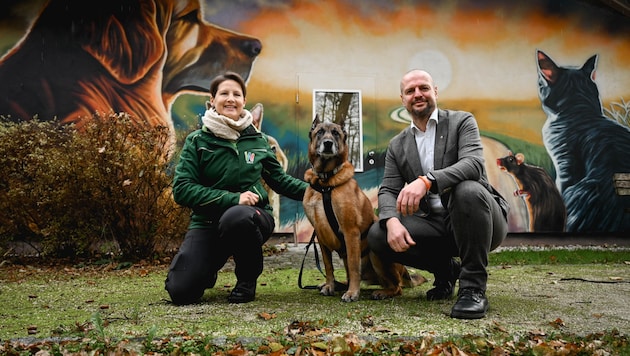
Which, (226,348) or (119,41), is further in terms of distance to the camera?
(119,41)

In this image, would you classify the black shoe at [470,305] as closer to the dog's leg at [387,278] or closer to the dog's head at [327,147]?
the dog's leg at [387,278]

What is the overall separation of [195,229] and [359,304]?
128 cm

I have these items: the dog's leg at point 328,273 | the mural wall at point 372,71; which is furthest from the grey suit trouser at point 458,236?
the mural wall at point 372,71

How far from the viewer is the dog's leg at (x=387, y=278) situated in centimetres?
328

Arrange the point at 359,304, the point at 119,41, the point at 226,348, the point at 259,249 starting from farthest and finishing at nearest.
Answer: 1. the point at 119,41
2. the point at 259,249
3. the point at 359,304
4. the point at 226,348

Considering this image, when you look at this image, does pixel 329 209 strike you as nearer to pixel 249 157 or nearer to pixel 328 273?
pixel 328 273

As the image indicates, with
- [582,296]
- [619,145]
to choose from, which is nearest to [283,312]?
[582,296]

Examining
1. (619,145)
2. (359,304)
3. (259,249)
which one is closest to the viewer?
(359,304)

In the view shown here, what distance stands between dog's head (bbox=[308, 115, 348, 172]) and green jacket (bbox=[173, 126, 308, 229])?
406mm

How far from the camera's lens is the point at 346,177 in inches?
133

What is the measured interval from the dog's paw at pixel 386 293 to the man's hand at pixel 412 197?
80 cm

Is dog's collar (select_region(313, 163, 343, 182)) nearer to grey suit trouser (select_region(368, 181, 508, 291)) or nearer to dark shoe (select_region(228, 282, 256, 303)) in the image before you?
grey suit trouser (select_region(368, 181, 508, 291))

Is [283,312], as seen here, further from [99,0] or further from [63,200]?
[99,0]

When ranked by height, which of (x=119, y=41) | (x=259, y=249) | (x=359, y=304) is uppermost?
(x=119, y=41)
